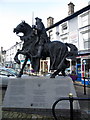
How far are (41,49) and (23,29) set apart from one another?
1341 millimetres

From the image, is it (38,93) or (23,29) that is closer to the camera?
(38,93)

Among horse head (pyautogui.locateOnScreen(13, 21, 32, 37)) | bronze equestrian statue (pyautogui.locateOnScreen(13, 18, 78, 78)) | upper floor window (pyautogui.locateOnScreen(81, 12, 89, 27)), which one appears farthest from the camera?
upper floor window (pyautogui.locateOnScreen(81, 12, 89, 27))

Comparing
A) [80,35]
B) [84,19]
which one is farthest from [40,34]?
[84,19]

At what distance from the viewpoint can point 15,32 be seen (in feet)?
21.5

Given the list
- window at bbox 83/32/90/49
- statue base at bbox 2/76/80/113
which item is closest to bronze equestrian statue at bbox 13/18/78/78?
statue base at bbox 2/76/80/113

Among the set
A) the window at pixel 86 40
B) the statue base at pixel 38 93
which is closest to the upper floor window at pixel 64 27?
the window at pixel 86 40

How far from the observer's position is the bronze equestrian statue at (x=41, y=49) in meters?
5.92

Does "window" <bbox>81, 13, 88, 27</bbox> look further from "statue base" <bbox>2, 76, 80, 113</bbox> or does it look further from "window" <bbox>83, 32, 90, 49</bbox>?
"statue base" <bbox>2, 76, 80, 113</bbox>

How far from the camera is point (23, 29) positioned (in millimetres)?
6527

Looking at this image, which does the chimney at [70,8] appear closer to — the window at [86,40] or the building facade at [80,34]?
the building facade at [80,34]

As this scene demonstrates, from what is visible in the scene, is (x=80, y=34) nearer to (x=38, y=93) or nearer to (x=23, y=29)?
(x=23, y=29)

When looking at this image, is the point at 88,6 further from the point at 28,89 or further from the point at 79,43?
the point at 28,89

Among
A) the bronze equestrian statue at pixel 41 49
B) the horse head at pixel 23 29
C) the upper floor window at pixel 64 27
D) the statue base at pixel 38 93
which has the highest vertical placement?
the upper floor window at pixel 64 27

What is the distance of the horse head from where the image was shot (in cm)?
648
